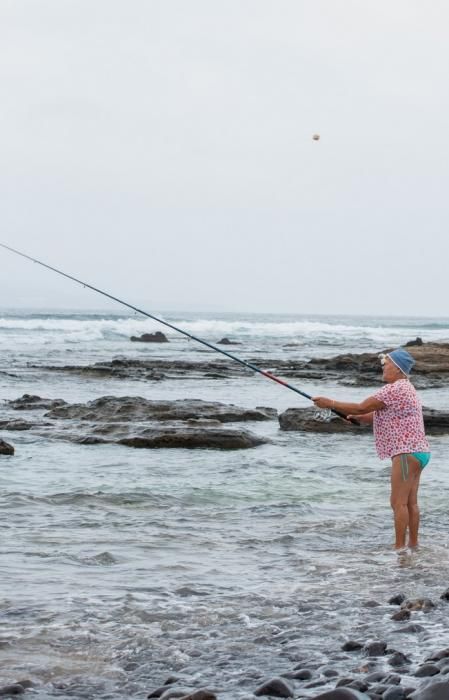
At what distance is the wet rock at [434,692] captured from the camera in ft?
13.9

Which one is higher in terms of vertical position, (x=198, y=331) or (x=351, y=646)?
(x=198, y=331)

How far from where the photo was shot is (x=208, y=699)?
4484 mm

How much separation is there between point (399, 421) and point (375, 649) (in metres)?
3.19

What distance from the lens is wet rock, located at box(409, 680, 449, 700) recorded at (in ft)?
13.9

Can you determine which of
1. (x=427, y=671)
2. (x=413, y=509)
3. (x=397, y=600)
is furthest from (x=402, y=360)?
(x=427, y=671)

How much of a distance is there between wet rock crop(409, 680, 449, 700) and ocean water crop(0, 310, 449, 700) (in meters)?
0.58

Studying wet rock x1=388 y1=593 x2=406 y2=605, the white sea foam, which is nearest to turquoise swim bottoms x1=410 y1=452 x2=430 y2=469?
wet rock x1=388 y1=593 x2=406 y2=605

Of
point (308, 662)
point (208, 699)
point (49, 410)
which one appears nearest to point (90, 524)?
point (308, 662)

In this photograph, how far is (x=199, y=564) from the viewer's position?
7613mm

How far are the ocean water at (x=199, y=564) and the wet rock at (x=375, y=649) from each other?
13 centimetres

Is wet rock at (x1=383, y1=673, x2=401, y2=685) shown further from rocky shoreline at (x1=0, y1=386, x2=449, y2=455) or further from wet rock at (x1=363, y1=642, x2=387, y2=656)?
rocky shoreline at (x1=0, y1=386, x2=449, y2=455)

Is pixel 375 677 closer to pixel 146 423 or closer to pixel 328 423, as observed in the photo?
pixel 146 423

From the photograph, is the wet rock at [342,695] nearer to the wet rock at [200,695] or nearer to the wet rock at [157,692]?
the wet rock at [200,695]

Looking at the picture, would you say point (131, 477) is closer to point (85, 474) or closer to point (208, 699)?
point (85, 474)
